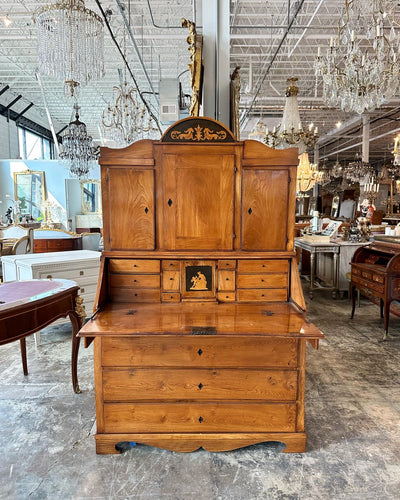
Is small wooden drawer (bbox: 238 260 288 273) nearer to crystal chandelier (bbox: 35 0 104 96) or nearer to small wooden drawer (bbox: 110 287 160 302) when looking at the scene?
small wooden drawer (bbox: 110 287 160 302)

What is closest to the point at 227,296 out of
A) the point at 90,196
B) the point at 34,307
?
the point at 34,307

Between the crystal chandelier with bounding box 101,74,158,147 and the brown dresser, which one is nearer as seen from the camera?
the brown dresser

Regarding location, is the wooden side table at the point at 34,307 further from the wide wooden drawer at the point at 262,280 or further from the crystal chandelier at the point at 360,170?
the crystal chandelier at the point at 360,170

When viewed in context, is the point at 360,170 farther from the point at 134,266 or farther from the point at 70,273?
the point at 134,266

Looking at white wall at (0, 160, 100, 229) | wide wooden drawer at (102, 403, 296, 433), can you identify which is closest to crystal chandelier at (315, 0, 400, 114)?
wide wooden drawer at (102, 403, 296, 433)

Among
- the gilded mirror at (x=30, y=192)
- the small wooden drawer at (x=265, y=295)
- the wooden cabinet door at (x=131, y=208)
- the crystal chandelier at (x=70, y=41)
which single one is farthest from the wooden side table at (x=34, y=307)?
the gilded mirror at (x=30, y=192)

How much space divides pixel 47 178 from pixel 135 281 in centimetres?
1180

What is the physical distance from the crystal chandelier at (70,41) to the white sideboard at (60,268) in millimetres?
1879

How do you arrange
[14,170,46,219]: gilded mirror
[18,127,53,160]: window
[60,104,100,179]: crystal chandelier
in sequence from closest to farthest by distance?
[60,104,100,179]: crystal chandelier, [14,170,46,219]: gilded mirror, [18,127,53,160]: window

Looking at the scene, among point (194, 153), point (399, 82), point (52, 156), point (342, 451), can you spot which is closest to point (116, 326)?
point (194, 153)

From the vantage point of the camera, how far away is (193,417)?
6.73ft

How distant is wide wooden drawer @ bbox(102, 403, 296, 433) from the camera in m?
2.05

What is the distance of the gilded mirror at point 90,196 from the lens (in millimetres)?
13750

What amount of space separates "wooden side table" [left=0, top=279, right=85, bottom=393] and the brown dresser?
3248mm
